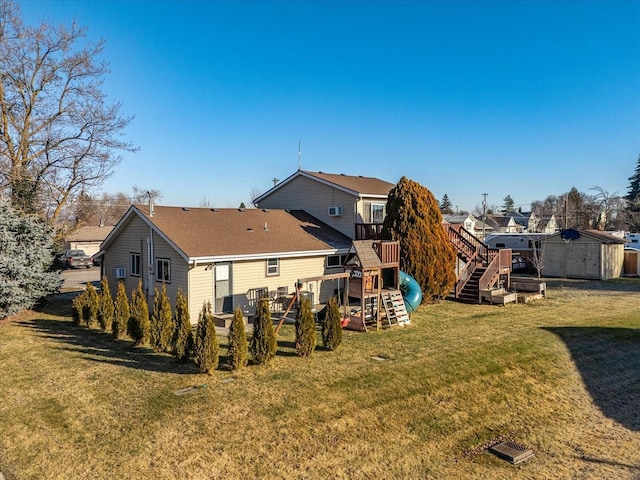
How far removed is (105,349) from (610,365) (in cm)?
1361

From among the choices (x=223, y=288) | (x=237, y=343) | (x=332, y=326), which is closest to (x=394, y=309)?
(x=332, y=326)

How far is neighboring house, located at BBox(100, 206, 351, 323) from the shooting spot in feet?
50.2

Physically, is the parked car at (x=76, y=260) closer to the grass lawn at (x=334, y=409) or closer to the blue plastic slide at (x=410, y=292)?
the grass lawn at (x=334, y=409)

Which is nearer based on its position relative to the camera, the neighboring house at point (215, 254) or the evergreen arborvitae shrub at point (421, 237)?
the neighboring house at point (215, 254)

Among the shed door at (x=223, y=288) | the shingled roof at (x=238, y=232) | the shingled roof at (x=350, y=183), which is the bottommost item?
the shed door at (x=223, y=288)

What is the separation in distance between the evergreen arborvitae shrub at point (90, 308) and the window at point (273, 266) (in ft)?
19.3

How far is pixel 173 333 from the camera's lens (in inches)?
425

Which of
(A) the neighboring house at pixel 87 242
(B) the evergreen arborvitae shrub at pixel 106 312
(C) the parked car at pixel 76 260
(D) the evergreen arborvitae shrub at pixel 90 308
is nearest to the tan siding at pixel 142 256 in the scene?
(B) the evergreen arborvitae shrub at pixel 106 312

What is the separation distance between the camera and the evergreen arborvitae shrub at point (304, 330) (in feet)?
36.4

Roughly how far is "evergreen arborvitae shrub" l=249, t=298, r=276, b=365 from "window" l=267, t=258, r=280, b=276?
6.54 meters

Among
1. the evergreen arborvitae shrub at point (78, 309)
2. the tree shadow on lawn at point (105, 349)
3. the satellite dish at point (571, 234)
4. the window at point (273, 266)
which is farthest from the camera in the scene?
the satellite dish at point (571, 234)

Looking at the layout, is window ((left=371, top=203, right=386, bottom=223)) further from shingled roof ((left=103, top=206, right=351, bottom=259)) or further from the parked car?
the parked car

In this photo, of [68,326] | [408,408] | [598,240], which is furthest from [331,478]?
[598,240]

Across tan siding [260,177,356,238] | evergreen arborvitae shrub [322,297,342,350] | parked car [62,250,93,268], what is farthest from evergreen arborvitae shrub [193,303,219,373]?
parked car [62,250,93,268]
